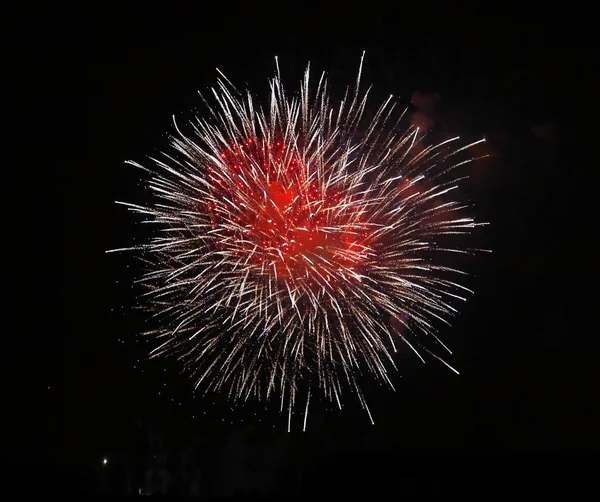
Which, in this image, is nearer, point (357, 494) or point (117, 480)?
point (357, 494)

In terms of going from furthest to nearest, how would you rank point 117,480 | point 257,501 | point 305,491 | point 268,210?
point 117,480, point 268,210, point 305,491, point 257,501

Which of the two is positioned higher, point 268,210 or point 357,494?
point 268,210

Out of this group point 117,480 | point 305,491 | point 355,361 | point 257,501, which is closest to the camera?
point 257,501

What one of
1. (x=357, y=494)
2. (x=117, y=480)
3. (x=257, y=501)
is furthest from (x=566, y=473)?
(x=117, y=480)

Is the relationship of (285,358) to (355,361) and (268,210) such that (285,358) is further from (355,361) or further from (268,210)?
(268,210)

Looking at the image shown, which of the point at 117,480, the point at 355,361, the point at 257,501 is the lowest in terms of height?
the point at 257,501

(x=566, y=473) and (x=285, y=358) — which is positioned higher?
(x=285, y=358)

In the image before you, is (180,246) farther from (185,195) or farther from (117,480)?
(117,480)

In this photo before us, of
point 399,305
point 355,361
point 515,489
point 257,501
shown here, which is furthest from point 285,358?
point 515,489

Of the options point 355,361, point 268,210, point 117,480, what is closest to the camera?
point 268,210
